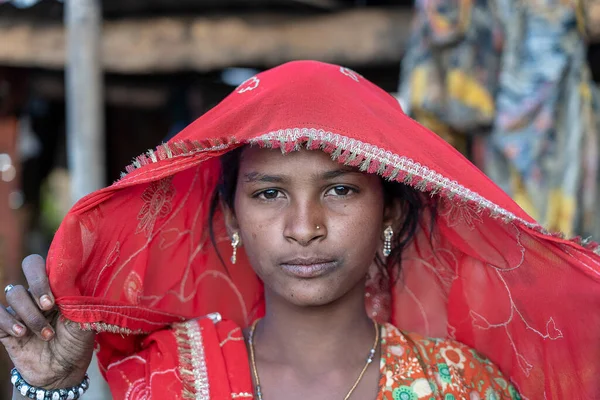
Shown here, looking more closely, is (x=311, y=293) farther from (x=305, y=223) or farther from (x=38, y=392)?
(x=38, y=392)

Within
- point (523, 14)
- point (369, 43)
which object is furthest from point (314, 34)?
point (523, 14)

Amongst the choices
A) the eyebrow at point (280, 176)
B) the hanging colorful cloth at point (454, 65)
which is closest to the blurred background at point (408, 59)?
the hanging colorful cloth at point (454, 65)

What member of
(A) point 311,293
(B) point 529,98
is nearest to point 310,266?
(A) point 311,293

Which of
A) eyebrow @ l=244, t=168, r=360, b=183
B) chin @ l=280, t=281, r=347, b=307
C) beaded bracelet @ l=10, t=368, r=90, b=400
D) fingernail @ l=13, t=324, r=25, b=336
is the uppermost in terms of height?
eyebrow @ l=244, t=168, r=360, b=183

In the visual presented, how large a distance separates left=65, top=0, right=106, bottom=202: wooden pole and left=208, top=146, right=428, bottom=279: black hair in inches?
52.7

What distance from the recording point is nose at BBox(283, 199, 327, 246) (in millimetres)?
1503

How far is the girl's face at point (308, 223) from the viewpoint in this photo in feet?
5.03

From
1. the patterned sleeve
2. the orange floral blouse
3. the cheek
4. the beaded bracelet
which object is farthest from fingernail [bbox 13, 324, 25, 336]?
the patterned sleeve

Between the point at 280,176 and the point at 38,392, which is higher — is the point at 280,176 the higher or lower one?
the higher one

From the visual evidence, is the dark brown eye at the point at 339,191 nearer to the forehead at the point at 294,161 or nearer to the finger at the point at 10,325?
the forehead at the point at 294,161

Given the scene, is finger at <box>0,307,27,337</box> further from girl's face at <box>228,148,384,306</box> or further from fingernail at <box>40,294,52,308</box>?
girl's face at <box>228,148,384,306</box>

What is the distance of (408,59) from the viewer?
2883 mm

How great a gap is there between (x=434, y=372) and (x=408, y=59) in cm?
155

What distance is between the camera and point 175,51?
327 cm
